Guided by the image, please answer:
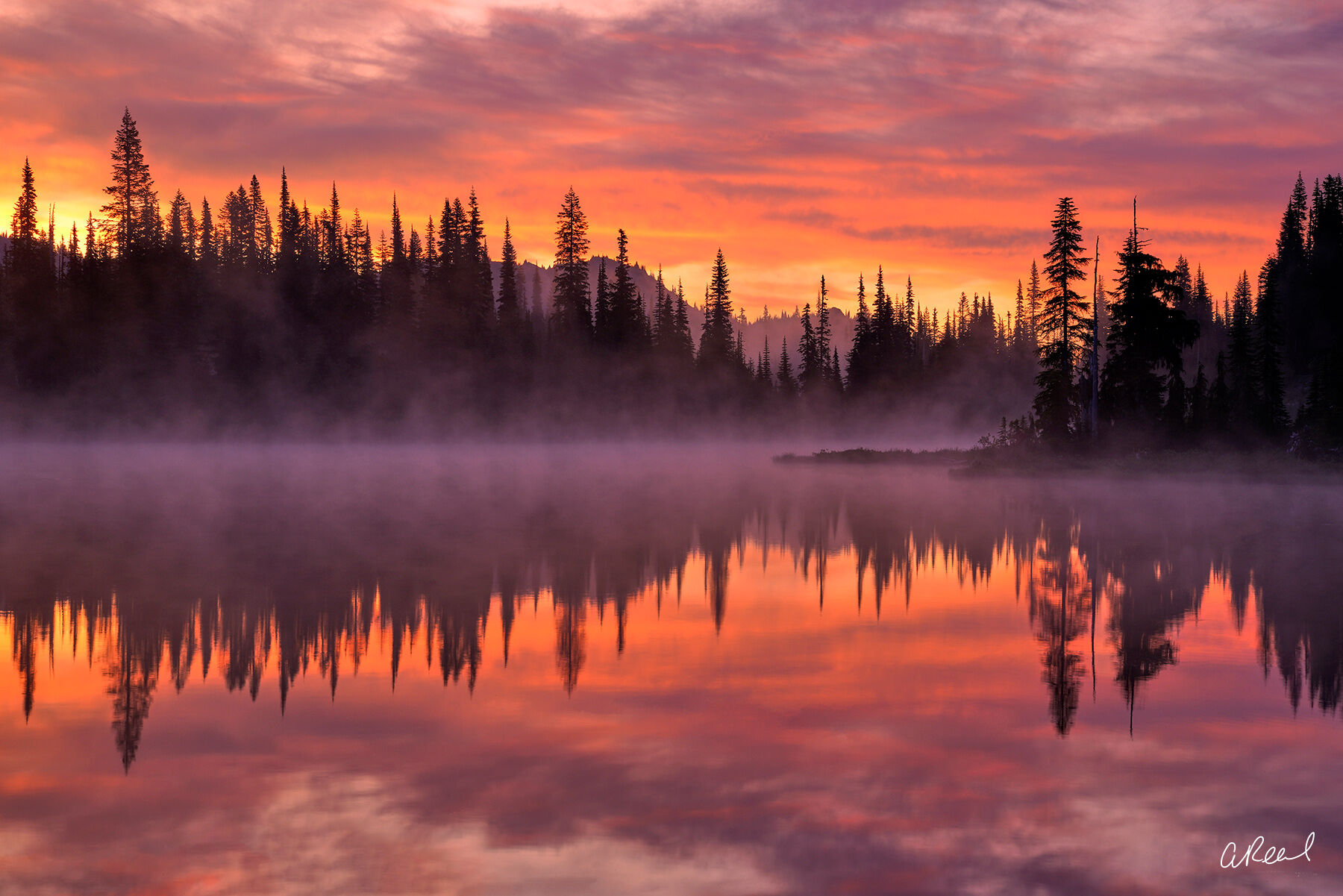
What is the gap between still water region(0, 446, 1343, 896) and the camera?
7254 millimetres

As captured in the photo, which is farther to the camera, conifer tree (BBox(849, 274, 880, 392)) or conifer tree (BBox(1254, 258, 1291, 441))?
conifer tree (BBox(849, 274, 880, 392))

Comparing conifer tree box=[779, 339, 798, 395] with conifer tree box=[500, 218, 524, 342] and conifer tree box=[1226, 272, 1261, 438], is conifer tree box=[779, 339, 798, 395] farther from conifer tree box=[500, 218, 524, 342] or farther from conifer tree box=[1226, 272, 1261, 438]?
conifer tree box=[1226, 272, 1261, 438]

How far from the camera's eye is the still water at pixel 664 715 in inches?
286

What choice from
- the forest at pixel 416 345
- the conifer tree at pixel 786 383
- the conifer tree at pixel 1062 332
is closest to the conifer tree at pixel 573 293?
the forest at pixel 416 345

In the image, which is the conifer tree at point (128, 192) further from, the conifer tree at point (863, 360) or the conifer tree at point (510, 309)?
the conifer tree at point (863, 360)
